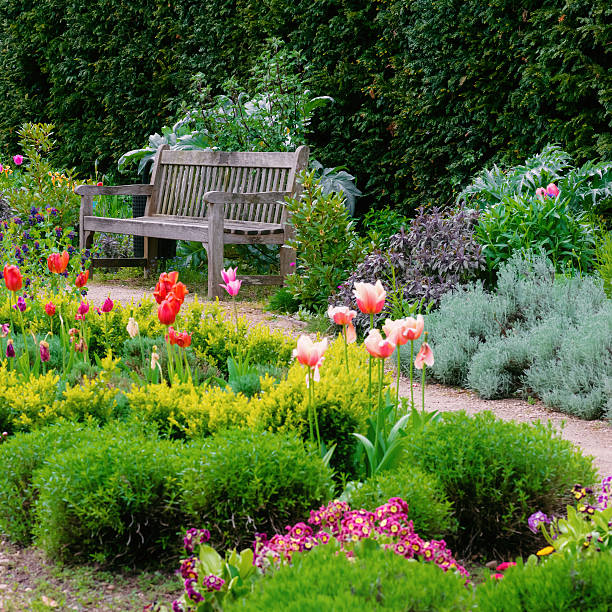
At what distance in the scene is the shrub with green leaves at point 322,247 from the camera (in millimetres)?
6098

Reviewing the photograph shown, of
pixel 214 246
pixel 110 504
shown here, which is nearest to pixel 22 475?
pixel 110 504

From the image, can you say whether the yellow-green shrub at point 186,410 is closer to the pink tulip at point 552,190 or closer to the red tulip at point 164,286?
the red tulip at point 164,286

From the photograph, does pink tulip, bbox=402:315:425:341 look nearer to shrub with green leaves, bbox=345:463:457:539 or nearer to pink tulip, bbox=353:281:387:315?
pink tulip, bbox=353:281:387:315

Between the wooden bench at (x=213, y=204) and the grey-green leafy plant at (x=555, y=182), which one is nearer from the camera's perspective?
the grey-green leafy plant at (x=555, y=182)

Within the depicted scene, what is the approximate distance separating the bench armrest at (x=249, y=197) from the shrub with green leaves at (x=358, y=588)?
5312 mm

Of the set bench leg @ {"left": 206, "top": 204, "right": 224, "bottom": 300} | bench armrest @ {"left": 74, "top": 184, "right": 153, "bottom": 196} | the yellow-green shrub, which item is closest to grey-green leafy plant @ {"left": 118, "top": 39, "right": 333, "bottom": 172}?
bench armrest @ {"left": 74, "top": 184, "right": 153, "bottom": 196}

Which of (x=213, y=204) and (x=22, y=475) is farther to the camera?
(x=213, y=204)

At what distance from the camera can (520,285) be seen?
4.92 metres

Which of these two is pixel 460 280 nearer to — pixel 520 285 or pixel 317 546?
pixel 520 285

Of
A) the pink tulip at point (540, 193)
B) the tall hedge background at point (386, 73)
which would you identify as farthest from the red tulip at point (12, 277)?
the tall hedge background at point (386, 73)

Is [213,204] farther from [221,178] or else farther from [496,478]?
[496,478]

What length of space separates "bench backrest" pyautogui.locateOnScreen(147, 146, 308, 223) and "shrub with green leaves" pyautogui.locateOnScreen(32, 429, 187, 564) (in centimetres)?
505

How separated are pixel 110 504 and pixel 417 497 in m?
0.87

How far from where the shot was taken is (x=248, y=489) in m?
2.30
